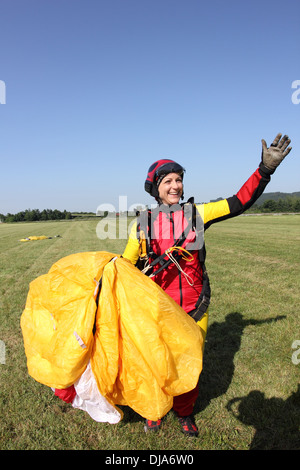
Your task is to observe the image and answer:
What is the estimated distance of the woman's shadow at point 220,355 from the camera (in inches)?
128

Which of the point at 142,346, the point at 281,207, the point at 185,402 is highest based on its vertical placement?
the point at 281,207

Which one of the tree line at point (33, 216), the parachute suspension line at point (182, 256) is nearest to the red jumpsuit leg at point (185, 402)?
the parachute suspension line at point (182, 256)

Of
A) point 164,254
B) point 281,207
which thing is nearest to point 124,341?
point 164,254

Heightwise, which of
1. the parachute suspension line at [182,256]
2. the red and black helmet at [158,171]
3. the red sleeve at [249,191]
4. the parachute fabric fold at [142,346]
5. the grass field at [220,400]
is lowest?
the grass field at [220,400]

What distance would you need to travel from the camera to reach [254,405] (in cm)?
298

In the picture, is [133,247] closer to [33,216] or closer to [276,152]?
[276,152]

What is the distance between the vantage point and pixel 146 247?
2.69 meters

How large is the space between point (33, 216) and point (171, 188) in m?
137

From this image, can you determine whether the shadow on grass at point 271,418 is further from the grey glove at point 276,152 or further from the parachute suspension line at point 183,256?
the grey glove at point 276,152

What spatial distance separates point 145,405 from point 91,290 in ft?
3.07

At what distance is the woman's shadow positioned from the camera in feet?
10.6

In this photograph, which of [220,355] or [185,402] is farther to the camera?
[220,355]

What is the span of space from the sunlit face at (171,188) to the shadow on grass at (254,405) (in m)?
2.19
